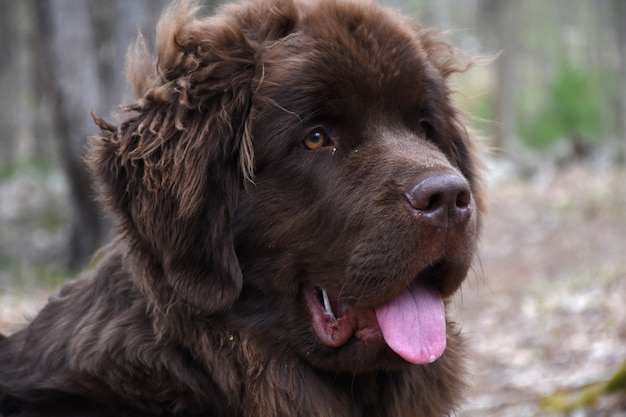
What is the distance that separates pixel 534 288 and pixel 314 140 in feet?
25.2

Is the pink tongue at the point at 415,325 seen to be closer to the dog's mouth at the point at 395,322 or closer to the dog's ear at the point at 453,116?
the dog's mouth at the point at 395,322

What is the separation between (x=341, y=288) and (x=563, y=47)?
50469 mm

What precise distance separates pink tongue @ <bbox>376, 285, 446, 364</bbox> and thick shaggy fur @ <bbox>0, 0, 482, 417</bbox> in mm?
74

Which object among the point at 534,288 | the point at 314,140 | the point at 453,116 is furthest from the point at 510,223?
the point at 314,140

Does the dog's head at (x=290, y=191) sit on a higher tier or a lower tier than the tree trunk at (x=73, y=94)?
higher

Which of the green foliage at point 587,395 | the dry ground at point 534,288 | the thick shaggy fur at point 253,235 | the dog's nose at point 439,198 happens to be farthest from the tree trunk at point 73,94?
the dog's nose at point 439,198

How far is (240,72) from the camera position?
3367 mm

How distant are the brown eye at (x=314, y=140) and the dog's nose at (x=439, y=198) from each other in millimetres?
513

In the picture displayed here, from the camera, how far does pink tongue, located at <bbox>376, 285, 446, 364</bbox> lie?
3117 mm

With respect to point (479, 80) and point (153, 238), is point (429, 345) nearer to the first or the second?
point (153, 238)

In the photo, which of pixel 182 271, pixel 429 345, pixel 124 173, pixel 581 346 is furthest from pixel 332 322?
pixel 581 346

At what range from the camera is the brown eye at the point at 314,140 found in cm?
333

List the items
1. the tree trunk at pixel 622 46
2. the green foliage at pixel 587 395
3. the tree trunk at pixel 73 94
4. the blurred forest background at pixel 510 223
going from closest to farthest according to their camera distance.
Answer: the green foliage at pixel 587 395
the blurred forest background at pixel 510 223
the tree trunk at pixel 73 94
the tree trunk at pixel 622 46

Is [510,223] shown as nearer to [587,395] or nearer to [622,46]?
[622,46]
